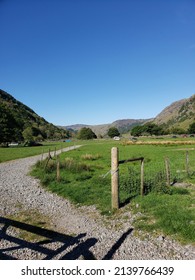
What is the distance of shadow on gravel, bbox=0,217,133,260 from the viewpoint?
5551mm

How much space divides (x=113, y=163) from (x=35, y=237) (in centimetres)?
398

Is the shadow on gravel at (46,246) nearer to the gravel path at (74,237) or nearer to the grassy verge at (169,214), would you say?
the gravel path at (74,237)

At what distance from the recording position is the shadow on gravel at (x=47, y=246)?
5551 mm

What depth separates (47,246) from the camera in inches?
239

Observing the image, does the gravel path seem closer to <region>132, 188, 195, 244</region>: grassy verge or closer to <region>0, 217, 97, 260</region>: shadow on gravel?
<region>0, 217, 97, 260</region>: shadow on gravel

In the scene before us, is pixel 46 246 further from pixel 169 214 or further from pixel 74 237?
pixel 169 214

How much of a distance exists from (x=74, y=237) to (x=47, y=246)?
870mm

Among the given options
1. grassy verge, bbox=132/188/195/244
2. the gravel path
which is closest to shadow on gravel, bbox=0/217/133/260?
the gravel path

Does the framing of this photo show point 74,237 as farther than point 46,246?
Yes

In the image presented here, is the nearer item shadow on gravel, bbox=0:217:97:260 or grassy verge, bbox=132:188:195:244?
shadow on gravel, bbox=0:217:97:260

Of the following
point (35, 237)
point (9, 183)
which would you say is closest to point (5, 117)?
point (9, 183)

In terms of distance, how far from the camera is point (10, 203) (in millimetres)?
10227

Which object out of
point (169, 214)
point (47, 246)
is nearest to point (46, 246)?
point (47, 246)
